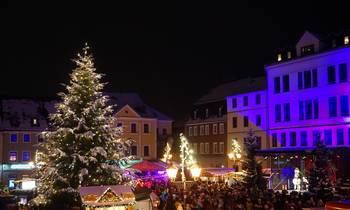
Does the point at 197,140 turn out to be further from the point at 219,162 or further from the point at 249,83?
the point at 249,83

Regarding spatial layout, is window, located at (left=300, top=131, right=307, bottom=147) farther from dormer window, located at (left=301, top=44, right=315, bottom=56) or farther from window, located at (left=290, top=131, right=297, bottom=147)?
dormer window, located at (left=301, top=44, right=315, bottom=56)

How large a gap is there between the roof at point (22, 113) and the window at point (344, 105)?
36.9 meters

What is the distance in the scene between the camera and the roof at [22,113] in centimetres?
6675

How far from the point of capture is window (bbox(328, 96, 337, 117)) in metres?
47.4

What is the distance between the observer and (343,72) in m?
46.4

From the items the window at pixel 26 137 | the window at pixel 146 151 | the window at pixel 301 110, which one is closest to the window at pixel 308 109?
the window at pixel 301 110

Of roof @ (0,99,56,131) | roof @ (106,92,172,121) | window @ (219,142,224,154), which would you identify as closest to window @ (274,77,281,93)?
window @ (219,142,224,154)

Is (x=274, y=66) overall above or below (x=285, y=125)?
above

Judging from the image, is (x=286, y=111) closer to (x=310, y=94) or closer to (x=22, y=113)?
(x=310, y=94)

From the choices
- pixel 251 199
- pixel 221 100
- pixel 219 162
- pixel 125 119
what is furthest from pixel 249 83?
pixel 251 199

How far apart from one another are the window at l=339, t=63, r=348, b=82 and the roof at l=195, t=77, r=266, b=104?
534 inches

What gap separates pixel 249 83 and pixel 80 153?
4184 cm

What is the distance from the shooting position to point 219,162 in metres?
68.0

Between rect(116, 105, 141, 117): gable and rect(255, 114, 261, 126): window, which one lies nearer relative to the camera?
rect(255, 114, 261, 126): window
